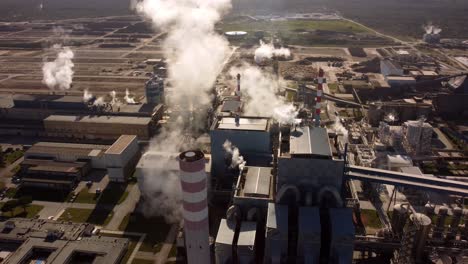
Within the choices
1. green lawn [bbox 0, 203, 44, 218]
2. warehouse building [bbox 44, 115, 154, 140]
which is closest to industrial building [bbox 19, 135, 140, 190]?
green lawn [bbox 0, 203, 44, 218]

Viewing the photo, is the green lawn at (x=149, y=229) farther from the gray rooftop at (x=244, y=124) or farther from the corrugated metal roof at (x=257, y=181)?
the gray rooftop at (x=244, y=124)

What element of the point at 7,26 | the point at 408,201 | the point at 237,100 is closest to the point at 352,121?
the point at 237,100

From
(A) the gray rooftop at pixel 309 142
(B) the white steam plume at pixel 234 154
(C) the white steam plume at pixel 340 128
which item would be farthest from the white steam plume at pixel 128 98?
(A) the gray rooftop at pixel 309 142

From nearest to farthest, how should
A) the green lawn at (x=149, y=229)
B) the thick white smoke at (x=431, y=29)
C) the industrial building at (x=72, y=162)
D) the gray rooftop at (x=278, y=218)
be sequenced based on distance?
the gray rooftop at (x=278, y=218), the green lawn at (x=149, y=229), the industrial building at (x=72, y=162), the thick white smoke at (x=431, y=29)

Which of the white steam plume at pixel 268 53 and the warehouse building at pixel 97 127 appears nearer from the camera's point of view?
the warehouse building at pixel 97 127

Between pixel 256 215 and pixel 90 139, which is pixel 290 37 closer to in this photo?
pixel 90 139

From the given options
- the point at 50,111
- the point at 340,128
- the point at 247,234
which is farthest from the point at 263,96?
the point at 247,234

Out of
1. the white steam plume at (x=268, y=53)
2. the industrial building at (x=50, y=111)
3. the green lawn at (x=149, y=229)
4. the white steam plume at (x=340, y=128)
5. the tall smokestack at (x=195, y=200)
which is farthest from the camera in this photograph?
the white steam plume at (x=268, y=53)
